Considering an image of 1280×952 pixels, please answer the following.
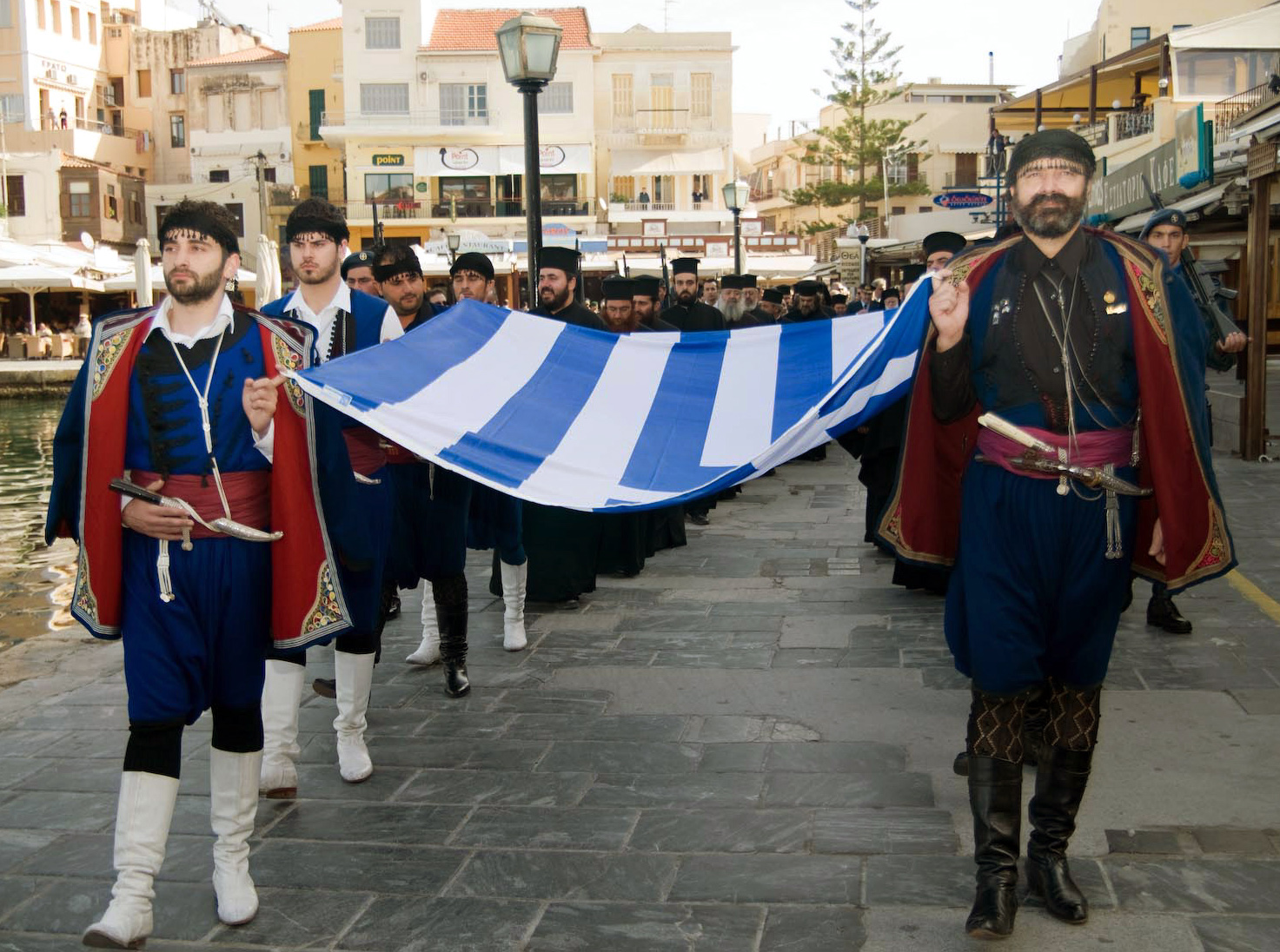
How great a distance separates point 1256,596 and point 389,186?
2132 inches

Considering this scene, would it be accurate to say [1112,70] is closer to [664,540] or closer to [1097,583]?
[664,540]

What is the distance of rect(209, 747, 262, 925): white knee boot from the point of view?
3.88m

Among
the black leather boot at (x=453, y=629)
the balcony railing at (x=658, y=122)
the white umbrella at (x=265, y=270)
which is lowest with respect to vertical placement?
the black leather boot at (x=453, y=629)

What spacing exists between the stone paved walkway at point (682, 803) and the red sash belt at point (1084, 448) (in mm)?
1214

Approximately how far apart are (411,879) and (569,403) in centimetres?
195

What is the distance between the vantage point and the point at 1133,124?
33219 mm

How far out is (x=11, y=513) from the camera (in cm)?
1479

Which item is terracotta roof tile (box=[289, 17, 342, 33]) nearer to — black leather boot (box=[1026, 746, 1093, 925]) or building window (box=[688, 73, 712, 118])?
building window (box=[688, 73, 712, 118])

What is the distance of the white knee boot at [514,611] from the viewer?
7.09 m

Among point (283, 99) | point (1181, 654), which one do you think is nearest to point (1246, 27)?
point (1181, 654)

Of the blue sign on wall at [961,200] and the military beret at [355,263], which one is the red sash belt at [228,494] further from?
the blue sign on wall at [961,200]

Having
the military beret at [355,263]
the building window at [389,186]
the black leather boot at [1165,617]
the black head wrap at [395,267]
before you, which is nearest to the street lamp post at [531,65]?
the military beret at [355,263]

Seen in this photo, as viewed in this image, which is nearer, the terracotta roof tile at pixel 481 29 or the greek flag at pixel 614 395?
the greek flag at pixel 614 395

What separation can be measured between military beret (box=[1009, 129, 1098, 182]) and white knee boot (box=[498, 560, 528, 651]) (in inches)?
157
